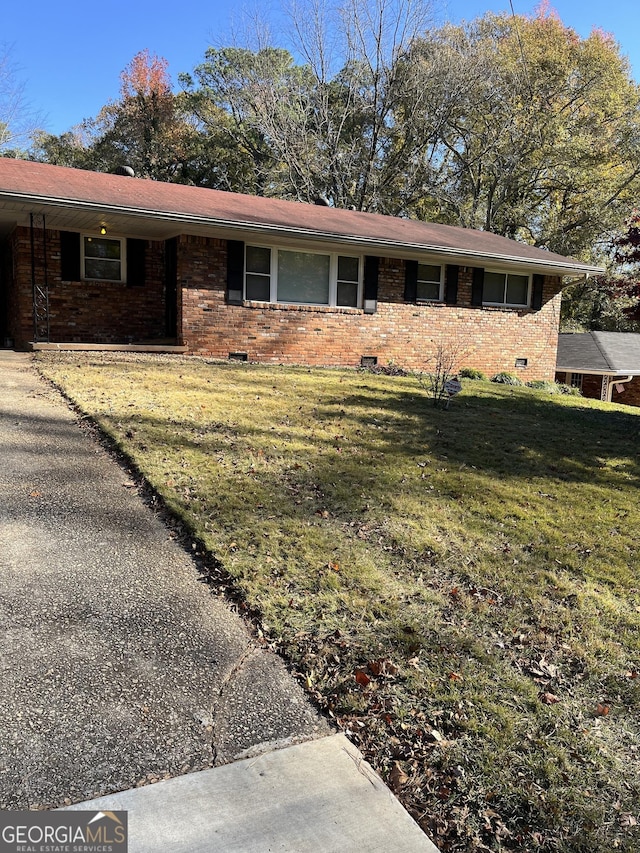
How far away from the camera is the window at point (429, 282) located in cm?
1510

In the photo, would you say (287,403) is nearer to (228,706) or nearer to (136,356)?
(136,356)

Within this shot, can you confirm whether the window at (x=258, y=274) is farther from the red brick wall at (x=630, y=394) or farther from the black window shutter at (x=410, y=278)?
the red brick wall at (x=630, y=394)

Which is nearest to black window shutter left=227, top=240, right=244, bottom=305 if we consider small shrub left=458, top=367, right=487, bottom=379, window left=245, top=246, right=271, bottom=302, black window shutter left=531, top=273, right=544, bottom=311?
window left=245, top=246, right=271, bottom=302

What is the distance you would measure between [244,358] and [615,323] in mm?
26172

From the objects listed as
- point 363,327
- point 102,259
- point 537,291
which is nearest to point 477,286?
point 537,291

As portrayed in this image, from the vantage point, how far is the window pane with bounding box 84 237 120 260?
13031 mm

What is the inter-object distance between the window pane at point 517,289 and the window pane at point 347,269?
15.5 ft

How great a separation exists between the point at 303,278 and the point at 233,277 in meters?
1.77

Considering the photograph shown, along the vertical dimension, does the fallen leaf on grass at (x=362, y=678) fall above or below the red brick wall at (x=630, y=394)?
above

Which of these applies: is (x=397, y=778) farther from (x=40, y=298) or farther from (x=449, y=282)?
(x=449, y=282)

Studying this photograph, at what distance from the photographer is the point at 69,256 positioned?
12.8 m

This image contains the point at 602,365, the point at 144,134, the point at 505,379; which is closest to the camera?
the point at 505,379

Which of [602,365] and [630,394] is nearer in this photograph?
[602,365]

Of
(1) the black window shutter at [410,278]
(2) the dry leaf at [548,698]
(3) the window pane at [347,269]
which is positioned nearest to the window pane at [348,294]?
(3) the window pane at [347,269]
